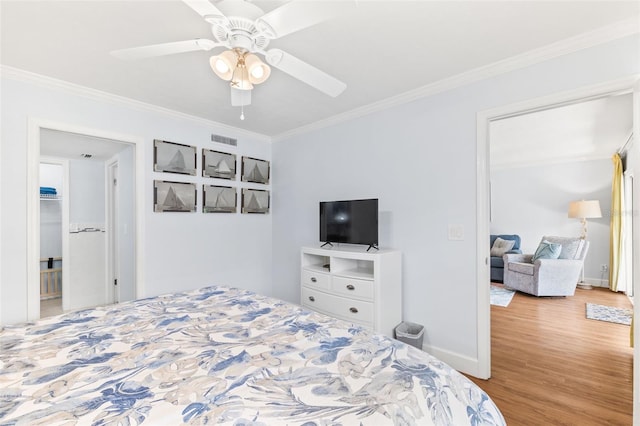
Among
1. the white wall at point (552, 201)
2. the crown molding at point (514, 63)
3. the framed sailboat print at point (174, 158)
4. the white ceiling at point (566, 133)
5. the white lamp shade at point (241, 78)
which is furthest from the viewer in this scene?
the white wall at point (552, 201)

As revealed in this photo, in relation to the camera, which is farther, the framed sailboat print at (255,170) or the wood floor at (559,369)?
the framed sailboat print at (255,170)

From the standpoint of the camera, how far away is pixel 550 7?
5.24 ft

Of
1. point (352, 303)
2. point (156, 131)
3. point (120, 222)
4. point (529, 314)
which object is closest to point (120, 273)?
point (120, 222)

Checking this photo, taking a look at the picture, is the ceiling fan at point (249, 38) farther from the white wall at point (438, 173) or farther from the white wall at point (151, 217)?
the white wall at point (151, 217)

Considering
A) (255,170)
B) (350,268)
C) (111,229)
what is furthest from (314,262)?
(111,229)

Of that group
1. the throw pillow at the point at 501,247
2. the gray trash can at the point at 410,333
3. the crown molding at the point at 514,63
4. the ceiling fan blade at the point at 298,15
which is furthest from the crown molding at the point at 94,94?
the throw pillow at the point at 501,247

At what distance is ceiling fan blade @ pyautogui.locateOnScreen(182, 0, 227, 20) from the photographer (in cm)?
115

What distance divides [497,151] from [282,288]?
4444 mm

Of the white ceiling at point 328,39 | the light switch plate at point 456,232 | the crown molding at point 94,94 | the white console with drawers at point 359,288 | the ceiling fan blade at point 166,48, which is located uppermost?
the white ceiling at point 328,39

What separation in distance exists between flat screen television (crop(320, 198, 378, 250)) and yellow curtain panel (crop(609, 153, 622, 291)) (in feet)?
15.9

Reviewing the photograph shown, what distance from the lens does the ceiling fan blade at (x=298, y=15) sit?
42.3 inches

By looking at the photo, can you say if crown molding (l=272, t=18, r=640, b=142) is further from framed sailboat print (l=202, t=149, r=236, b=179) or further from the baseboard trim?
the baseboard trim

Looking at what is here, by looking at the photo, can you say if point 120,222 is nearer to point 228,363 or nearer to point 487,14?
point 228,363

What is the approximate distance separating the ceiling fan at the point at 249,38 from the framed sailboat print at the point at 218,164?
192cm
